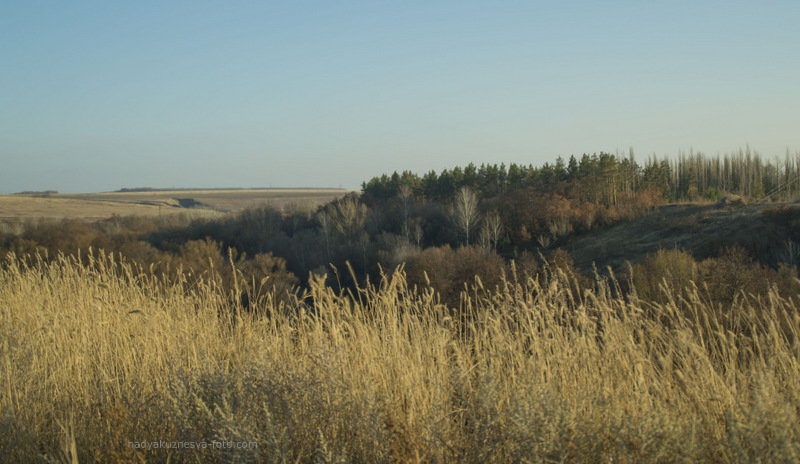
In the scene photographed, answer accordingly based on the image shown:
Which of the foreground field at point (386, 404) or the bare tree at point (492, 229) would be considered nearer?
the foreground field at point (386, 404)

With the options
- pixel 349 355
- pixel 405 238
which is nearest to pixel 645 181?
pixel 405 238

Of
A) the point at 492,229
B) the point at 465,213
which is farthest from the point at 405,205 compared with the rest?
the point at 492,229

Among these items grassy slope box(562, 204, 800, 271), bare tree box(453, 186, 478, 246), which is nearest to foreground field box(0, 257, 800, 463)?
grassy slope box(562, 204, 800, 271)

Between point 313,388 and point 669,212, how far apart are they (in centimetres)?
4859

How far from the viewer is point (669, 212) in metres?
44.9

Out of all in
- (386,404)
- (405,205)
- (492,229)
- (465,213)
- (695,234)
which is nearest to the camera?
(386,404)

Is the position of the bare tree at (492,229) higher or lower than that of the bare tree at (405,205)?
lower

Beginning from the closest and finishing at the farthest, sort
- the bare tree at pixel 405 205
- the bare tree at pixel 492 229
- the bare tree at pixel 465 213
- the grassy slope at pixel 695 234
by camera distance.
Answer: the grassy slope at pixel 695 234, the bare tree at pixel 492 229, the bare tree at pixel 465 213, the bare tree at pixel 405 205

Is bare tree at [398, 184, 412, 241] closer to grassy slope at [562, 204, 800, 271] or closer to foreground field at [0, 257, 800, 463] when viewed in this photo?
grassy slope at [562, 204, 800, 271]

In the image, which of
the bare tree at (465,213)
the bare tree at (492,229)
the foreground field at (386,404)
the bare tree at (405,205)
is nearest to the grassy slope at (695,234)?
the bare tree at (492,229)

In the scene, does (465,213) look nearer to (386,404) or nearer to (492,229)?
(492,229)

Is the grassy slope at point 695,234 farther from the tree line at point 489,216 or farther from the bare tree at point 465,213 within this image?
→ the bare tree at point 465,213

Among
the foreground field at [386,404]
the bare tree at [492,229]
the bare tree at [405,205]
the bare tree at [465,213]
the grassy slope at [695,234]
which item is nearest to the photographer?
the foreground field at [386,404]

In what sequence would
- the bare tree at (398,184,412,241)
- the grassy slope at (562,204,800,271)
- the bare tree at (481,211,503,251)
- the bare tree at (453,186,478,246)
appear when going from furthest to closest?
the bare tree at (398,184,412,241) < the bare tree at (453,186,478,246) < the bare tree at (481,211,503,251) < the grassy slope at (562,204,800,271)
